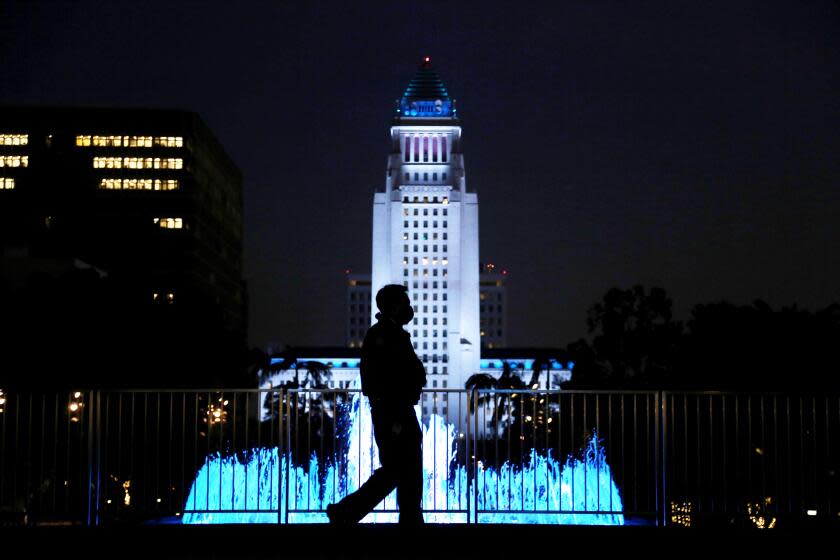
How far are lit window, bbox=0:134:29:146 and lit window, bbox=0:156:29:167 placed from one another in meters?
1.32

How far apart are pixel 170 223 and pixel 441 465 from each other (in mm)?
83714

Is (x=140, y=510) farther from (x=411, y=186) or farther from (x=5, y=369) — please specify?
(x=411, y=186)

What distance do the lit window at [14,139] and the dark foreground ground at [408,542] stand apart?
404 ft

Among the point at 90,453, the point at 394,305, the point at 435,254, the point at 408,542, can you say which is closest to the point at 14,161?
the point at 435,254

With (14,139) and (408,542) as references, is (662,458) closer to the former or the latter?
(408,542)

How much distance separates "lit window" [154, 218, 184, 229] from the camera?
12681 centimetres

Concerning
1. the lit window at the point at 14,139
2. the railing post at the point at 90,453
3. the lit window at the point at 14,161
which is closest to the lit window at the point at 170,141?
the lit window at the point at 14,139

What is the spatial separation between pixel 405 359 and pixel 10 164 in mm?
125558

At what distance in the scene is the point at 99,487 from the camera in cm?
1487

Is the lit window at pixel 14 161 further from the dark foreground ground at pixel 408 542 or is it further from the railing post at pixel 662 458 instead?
the dark foreground ground at pixel 408 542

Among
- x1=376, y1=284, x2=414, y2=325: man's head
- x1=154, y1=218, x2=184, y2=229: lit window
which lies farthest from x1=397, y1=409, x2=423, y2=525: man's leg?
x1=154, y1=218, x2=184, y2=229: lit window

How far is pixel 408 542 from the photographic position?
11.4 meters

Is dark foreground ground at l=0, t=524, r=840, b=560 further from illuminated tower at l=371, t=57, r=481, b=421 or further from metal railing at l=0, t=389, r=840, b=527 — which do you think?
illuminated tower at l=371, t=57, r=481, b=421

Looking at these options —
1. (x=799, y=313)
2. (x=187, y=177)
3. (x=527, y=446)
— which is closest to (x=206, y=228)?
(x=187, y=177)
